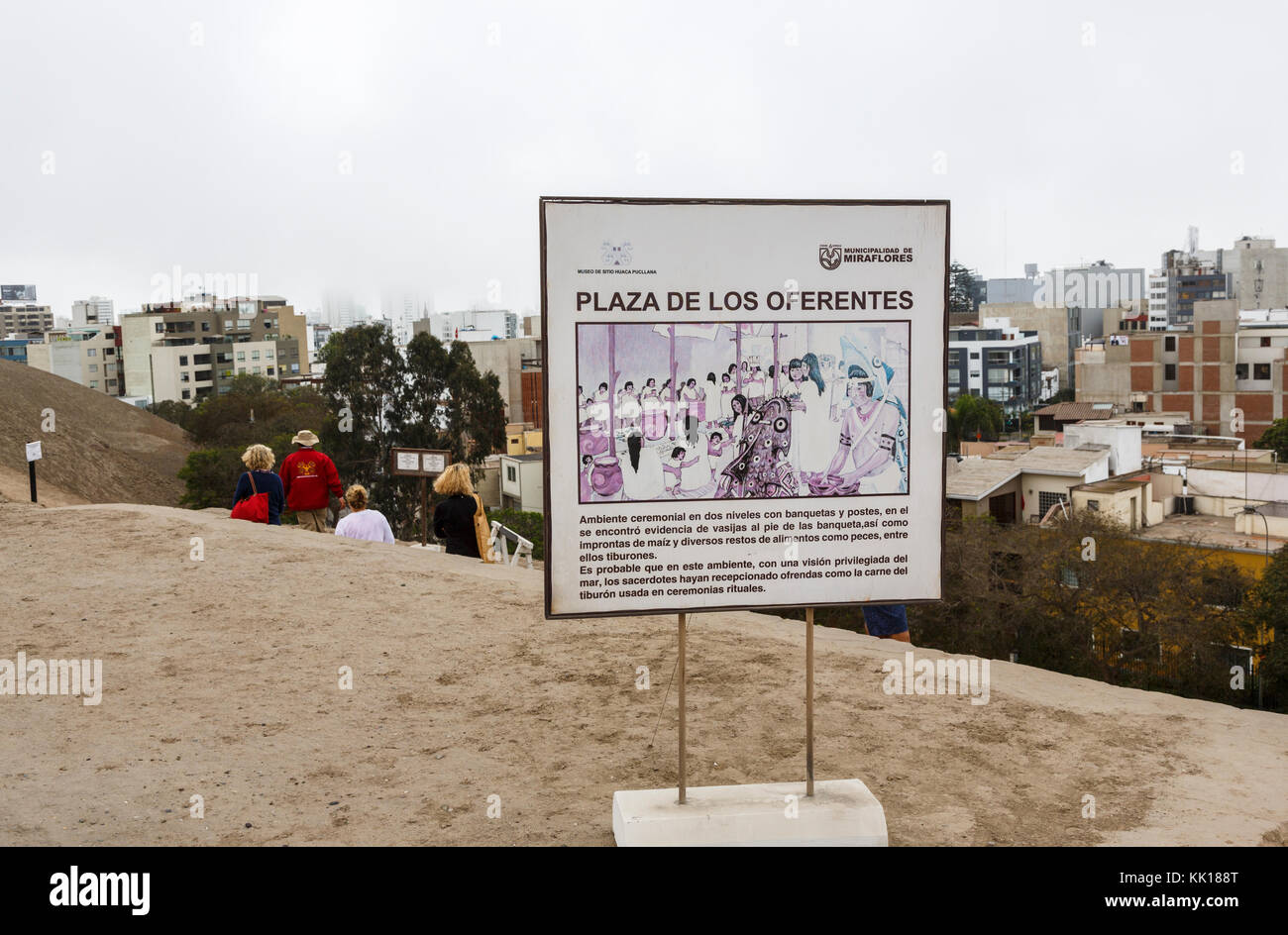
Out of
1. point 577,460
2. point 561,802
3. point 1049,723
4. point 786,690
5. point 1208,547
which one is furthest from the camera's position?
point 1208,547

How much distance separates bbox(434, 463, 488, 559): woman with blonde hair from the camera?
9.14 metres

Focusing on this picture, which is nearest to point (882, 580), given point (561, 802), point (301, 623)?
point (561, 802)

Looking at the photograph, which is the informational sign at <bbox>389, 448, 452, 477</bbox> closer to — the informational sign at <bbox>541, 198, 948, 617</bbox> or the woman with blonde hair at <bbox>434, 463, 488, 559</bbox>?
the woman with blonde hair at <bbox>434, 463, 488, 559</bbox>

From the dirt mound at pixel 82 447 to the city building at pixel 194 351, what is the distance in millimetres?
34626

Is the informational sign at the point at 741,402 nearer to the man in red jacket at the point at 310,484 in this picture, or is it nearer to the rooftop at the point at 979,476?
the man in red jacket at the point at 310,484

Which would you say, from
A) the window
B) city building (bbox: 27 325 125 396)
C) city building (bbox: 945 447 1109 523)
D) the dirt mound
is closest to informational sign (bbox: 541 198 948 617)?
the dirt mound

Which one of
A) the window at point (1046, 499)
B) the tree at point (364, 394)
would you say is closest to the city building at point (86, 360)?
the tree at point (364, 394)

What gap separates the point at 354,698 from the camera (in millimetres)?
6176

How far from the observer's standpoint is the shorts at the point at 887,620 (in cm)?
685

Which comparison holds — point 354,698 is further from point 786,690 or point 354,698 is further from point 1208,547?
point 1208,547

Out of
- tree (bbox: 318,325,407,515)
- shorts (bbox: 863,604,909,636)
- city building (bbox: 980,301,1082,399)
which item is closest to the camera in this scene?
shorts (bbox: 863,604,909,636)

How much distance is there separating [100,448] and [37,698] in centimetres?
3065

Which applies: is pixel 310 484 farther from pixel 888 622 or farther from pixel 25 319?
pixel 25 319

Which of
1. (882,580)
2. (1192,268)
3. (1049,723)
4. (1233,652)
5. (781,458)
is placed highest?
(1192,268)
